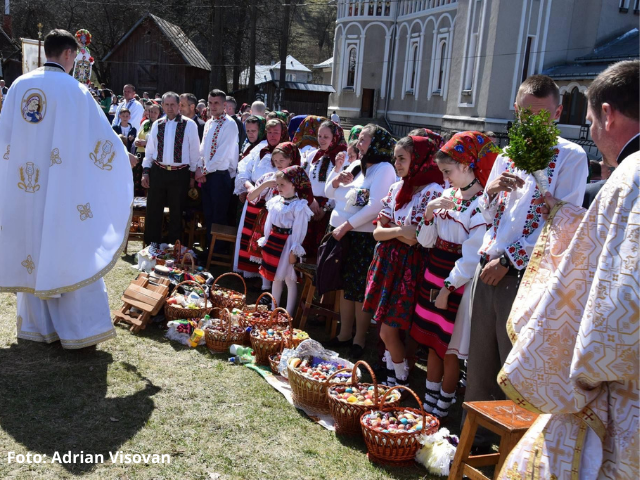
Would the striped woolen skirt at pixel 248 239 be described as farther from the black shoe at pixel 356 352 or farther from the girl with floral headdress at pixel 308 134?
the black shoe at pixel 356 352

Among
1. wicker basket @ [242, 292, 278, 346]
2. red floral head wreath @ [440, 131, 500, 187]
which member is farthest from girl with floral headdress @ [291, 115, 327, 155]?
red floral head wreath @ [440, 131, 500, 187]

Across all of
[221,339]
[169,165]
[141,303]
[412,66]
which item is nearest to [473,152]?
[221,339]

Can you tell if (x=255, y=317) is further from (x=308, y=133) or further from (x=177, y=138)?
(x=177, y=138)

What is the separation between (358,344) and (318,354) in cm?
81

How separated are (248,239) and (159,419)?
11.4 ft

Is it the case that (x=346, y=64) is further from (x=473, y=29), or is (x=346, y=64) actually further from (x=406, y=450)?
(x=406, y=450)

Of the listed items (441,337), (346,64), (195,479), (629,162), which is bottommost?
(195,479)

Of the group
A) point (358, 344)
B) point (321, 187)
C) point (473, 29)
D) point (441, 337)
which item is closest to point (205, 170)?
point (321, 187)

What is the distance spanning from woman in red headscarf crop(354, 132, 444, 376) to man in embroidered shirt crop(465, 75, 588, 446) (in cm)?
80

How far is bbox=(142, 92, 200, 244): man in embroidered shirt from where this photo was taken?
309 inches

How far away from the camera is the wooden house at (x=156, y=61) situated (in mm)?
33562

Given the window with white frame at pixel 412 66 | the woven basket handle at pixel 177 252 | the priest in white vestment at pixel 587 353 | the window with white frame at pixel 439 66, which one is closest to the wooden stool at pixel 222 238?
the woven basket handle at pixel 177 252

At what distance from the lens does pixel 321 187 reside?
6.68 meters

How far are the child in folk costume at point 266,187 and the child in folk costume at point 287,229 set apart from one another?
0.43 m
